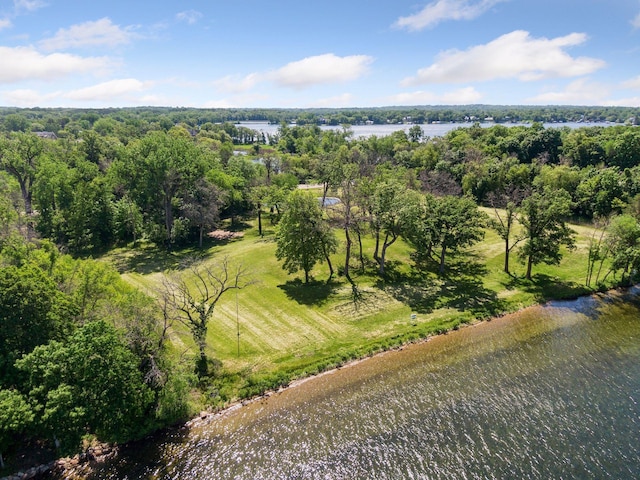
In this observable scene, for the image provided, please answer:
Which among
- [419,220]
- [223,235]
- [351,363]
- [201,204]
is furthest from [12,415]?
[223,235]

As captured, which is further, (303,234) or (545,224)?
(303,234)

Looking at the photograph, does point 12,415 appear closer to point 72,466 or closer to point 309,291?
point 72,466

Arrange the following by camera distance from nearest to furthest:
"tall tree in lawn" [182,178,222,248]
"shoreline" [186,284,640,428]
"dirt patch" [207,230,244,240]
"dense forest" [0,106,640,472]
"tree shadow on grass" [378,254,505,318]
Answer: "dense forest" [0,106,640,472] → "shoreline" [186,284,640,428] → "tree shadow on grass" [378,254,505,318] → "tall tree in lawn" [182,178,222,248] → "dirt patch" [207,230,244,240]

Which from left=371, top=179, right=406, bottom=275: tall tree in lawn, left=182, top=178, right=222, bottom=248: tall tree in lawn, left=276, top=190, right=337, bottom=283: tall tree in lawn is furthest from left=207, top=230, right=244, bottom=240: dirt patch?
left=371, top=179, right=406, bottom=275: tall tree in lawn

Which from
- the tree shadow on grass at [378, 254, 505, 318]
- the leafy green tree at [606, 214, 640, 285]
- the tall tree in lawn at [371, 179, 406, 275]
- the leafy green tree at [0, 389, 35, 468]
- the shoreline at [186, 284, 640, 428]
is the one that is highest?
the tall tree in lawn at [371, 179, 406, 275]

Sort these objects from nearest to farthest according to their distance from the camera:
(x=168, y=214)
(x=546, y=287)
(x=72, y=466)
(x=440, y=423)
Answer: (x=72, y=466) → (x=440, y=423) → (x=546, y=287) → (x=168, y=214)

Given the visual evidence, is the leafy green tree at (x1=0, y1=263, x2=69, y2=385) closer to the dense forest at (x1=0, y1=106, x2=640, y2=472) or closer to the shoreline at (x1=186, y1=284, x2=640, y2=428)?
the dense forest at (x1=0, y1=106, x2=640, y2=472)

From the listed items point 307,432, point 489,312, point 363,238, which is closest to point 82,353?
point 307,432
